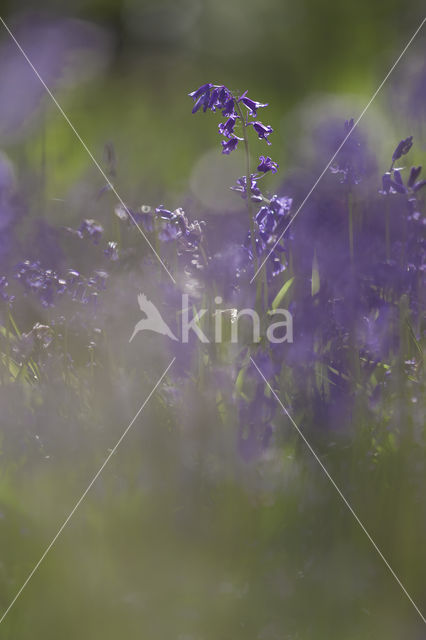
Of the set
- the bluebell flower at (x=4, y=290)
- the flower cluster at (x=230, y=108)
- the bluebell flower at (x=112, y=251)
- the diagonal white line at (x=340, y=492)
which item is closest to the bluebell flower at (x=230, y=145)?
the flower cluster at (x=230, y=108)

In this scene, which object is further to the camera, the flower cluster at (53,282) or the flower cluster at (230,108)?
the flower cluster at (53,282)

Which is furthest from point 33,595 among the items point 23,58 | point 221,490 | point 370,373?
point 23,58

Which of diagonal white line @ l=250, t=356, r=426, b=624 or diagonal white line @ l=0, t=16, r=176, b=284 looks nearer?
diagonal white line @ l=250, t=356, r=426, b=624

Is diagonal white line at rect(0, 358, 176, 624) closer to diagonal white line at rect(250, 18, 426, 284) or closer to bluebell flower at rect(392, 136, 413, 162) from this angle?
diagonal white line at rect(250, 18, 426, 284)

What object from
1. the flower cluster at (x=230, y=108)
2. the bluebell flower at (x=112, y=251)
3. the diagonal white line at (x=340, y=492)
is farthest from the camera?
the bluebell flower at (x=112, y=251)

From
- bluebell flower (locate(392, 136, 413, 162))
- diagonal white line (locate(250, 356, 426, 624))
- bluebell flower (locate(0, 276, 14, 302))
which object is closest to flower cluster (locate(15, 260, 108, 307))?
bluebell flower (locate(0, 276, 14, 302))

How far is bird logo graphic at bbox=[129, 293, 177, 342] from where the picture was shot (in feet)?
3.42

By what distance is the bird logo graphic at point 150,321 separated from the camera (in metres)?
1.04

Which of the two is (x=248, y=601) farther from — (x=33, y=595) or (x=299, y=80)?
(x=299, y=80)

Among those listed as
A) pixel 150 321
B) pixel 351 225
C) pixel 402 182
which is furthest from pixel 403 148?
pixel 150 321

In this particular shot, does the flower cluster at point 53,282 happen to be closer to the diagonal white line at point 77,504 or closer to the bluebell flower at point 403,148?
the diagonal white line at point 77,504

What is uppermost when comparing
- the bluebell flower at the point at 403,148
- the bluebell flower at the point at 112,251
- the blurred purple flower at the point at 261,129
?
the blurred purple flower at the point at 261,129

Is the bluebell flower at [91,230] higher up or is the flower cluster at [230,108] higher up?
the flower cluster at [230,108]

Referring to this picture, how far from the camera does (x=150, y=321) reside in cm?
106
